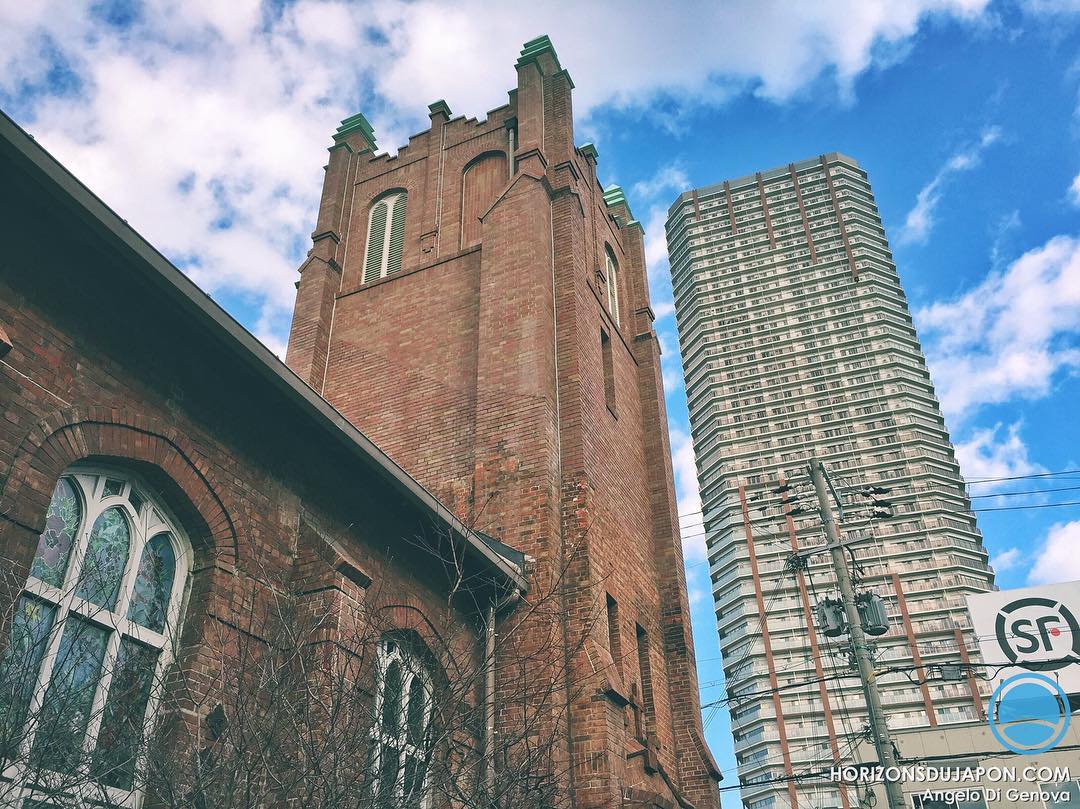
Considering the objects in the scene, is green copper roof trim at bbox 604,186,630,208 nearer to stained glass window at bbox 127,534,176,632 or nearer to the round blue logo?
stained glass window at bbox 127,534,176,632

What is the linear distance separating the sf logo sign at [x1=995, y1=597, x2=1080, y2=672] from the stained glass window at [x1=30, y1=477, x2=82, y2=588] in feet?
107

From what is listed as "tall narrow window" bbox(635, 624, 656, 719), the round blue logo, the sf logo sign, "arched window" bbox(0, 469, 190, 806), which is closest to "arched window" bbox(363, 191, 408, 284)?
"tall narrow window" bbox(635, 624, 656, 719)

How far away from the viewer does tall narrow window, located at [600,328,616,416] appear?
17.2 meters

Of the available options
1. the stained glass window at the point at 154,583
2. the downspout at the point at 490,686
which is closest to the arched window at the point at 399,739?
the downspout at the point at 490,686

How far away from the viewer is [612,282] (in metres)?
20.6

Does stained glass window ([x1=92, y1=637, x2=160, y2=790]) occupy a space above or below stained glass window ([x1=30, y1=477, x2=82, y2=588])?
below

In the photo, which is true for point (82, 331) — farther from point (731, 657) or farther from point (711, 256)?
point (711, 256)

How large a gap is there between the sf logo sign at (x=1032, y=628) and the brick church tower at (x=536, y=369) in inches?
808

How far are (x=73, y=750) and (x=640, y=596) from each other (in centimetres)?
1099

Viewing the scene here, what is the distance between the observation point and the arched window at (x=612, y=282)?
1987cm

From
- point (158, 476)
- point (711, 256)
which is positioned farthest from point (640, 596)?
point (711, 256)

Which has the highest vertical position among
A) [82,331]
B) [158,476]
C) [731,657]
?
[731,657]

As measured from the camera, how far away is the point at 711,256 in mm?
77312

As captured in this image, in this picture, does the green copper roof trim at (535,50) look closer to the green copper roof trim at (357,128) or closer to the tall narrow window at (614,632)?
the green copper roof trim at (357,128)
